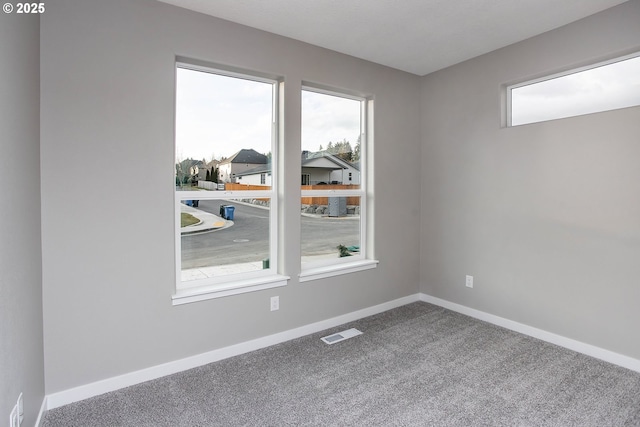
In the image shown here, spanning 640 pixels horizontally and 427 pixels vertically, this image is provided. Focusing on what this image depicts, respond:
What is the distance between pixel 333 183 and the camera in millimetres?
3494

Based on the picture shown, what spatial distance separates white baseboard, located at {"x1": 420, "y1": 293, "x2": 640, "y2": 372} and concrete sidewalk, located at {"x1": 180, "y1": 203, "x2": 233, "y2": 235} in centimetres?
250

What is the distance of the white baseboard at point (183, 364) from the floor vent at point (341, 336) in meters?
0.16

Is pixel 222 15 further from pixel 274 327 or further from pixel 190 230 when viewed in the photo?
pixel 274 327

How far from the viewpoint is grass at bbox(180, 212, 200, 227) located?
2652 millimetres

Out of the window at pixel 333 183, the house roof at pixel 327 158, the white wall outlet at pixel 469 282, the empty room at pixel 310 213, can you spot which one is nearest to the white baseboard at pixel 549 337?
the empty room at pixel 310 213

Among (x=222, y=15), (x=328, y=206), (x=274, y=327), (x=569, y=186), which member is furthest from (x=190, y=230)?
(x=569, y=186)

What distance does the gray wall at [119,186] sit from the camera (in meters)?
2.09

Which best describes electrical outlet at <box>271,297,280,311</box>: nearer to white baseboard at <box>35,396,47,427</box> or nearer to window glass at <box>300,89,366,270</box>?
window glass at <box>300,89,366,270</box>

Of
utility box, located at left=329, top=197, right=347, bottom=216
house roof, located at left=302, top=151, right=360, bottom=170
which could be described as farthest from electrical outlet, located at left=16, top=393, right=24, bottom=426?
utility box, located at left=329, top=197, right=347, bottom=216

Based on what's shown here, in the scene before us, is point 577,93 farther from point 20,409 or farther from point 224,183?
point 20,409

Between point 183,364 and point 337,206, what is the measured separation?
6.25 feet

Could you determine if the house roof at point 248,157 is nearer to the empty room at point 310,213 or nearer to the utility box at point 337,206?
the empty room at point 310,213

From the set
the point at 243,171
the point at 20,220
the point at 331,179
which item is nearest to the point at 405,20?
the point at 331,179

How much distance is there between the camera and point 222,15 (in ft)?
8.47
